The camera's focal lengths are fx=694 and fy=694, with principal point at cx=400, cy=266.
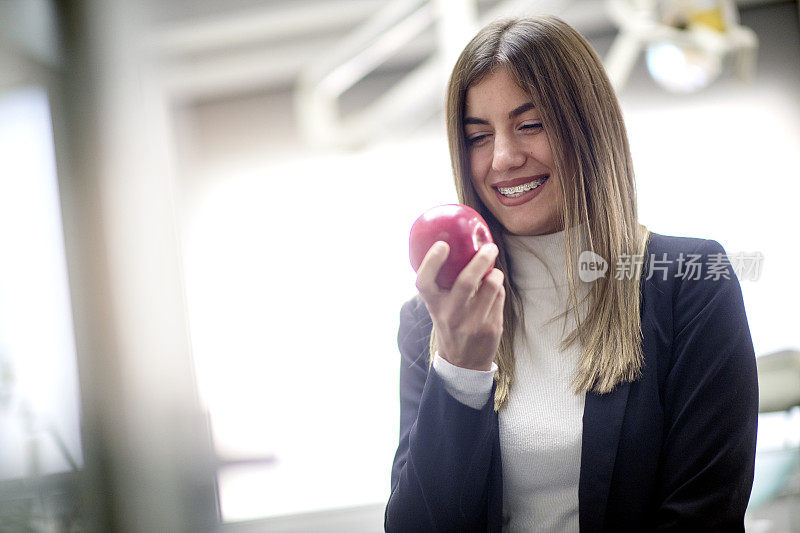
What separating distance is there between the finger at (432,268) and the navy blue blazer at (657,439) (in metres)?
0.10

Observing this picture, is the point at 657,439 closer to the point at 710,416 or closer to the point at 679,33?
the point at 710,416

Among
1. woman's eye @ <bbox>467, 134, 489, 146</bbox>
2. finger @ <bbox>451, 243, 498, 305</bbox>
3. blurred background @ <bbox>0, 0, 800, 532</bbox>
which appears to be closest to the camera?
finger @ <bbox>451, 243, 498, 305</bbox>

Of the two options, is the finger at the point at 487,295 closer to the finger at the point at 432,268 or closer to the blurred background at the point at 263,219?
the finger at the point at 432,268

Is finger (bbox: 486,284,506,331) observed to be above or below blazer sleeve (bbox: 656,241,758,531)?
above

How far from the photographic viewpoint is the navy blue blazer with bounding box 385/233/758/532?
74cm

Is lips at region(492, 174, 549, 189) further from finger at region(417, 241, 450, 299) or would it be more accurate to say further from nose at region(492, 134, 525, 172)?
finger at region(417, 241, 450, 299)

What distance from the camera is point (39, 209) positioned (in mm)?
1616

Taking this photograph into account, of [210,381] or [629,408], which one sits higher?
[629,408]

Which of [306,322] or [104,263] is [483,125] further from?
[306,322]

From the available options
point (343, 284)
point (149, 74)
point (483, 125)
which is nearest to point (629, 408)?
point (483, 125)

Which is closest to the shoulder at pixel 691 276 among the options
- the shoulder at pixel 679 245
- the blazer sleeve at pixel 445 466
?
the shoulder at pixel 679 245

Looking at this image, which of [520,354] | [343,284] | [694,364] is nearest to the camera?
[694,364]

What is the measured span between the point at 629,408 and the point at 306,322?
2.12 m

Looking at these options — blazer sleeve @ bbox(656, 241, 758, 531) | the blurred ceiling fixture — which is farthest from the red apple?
the blurred ceiling fixture
